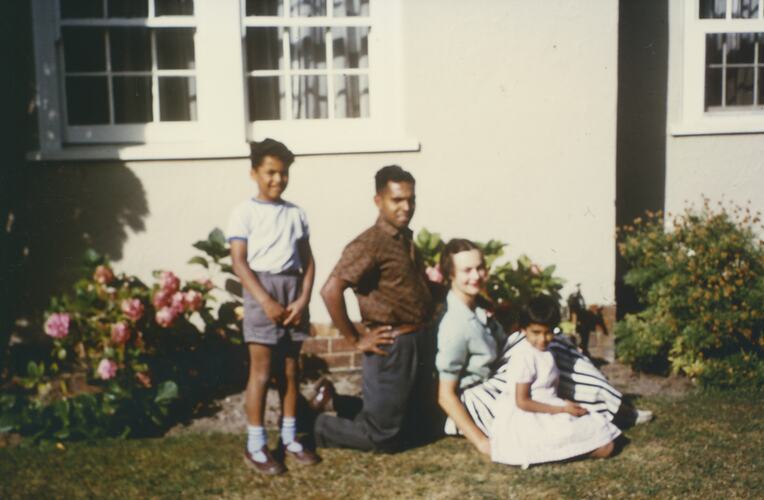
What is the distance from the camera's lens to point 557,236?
18.9ft

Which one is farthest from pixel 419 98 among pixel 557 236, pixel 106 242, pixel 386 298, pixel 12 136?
pixel 12 136

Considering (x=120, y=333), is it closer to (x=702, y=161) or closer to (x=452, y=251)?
(x=452, y=251)

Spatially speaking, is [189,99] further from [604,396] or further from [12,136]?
[604,396]

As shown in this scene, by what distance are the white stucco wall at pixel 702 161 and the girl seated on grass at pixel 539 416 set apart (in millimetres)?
2794

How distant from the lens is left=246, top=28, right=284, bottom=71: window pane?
225 inches

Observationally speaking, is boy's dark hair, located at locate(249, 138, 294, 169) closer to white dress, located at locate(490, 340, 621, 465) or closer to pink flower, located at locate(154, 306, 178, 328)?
pink flower, located at locate(154, 306, 178, 328)

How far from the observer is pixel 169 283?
4.87 metres

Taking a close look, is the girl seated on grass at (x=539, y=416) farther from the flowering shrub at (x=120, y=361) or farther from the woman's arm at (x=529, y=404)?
the flowering shrub at (x=120, y=361)

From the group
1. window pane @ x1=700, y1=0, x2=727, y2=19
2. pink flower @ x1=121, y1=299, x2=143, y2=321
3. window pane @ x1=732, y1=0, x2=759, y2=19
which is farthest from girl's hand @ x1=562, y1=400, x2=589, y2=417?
window pane @ x1=732, y1=0, x2=759, y2=19

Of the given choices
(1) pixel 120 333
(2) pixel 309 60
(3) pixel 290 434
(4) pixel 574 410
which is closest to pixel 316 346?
(3) pixel 290 434

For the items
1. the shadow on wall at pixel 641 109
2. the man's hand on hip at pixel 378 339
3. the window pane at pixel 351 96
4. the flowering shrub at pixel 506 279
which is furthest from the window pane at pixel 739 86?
the man's hand on hip at pixel 378 339

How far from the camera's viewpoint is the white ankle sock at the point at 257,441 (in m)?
4.10

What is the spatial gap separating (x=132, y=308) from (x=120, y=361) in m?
0.32

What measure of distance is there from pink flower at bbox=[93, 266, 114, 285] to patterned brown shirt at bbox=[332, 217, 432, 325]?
1.63 metres
